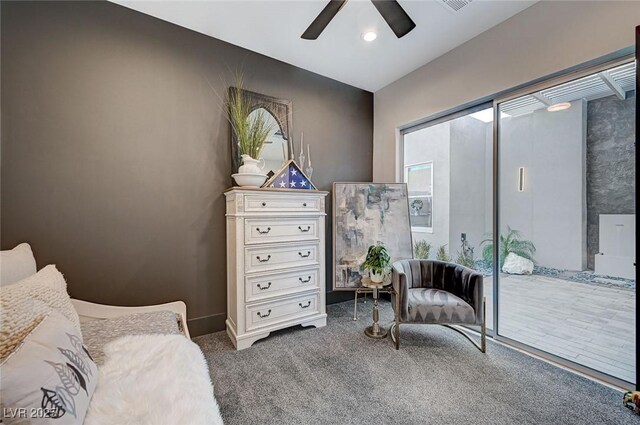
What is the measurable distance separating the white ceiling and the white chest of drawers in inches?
58.9

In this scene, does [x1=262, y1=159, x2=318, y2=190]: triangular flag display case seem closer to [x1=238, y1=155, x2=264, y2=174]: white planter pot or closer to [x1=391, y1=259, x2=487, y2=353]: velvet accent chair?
[x1=238, y1=155, x2=264, y2=174]: white planter pot

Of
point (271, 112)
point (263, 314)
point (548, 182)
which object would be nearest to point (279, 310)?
point (263, 314)

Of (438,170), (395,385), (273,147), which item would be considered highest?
(273,147)

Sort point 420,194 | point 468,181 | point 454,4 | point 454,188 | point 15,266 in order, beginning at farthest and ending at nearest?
point 420,194 < point 454,188 < point 468,181 < point 454,4 < point 15,266

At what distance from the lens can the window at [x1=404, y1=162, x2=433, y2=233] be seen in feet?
10.5

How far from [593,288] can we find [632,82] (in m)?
1.53

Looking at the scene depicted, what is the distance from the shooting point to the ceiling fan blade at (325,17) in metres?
1.67

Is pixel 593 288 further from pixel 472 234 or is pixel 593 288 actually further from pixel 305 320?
pixel 305 320

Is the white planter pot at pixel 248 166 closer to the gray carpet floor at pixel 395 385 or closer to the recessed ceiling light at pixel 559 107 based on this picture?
the gray carpet floor at pixel 395 385

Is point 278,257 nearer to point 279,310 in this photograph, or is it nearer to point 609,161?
point 279,310

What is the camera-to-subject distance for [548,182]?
7.43ft

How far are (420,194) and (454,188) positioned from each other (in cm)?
42

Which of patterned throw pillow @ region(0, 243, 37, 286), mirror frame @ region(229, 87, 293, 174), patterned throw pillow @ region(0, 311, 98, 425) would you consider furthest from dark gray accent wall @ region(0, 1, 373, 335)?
patterned throw pillow @ region(0, 311, 98, 425)

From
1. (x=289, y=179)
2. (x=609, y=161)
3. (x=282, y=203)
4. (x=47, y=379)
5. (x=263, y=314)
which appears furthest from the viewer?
(x=289, y=179)
